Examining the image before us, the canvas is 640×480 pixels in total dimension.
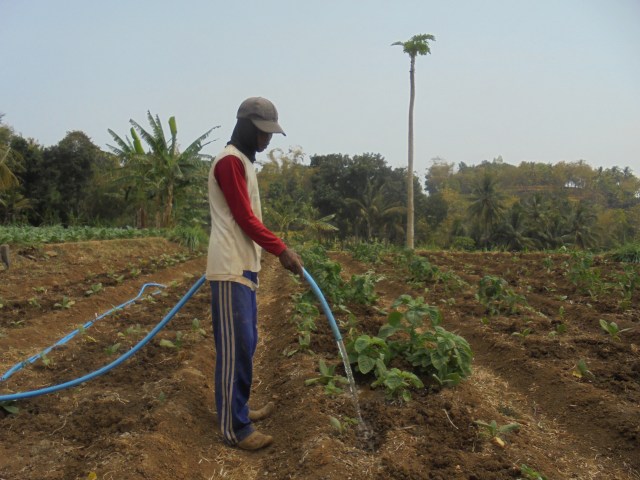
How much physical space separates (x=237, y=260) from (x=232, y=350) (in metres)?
0.54

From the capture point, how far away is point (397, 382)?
3.54 metres

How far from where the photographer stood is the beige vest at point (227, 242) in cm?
315

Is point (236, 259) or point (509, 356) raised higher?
point (236, 259)

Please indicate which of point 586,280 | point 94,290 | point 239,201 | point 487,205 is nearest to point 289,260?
point 239,201

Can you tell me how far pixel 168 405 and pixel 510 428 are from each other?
224 cm

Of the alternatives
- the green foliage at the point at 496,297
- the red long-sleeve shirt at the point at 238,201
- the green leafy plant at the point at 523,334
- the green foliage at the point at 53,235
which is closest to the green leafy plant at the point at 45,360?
the red long-sleeve shirt at the point at 238,201

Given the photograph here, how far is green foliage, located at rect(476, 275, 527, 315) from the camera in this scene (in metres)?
6.39

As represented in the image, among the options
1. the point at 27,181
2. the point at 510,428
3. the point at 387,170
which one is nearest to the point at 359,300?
the point at 510,428

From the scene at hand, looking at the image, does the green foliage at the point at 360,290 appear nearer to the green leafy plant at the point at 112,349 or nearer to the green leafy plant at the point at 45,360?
the green leafy plant at the point at 112,349

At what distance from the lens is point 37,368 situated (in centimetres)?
456

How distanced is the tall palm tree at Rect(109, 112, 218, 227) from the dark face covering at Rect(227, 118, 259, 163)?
1605cm

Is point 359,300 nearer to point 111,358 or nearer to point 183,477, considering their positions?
point 111,358

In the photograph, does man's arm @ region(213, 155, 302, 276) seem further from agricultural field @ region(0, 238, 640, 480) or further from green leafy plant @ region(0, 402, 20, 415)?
green leafy plant @ region(0, 402, 20, 415)

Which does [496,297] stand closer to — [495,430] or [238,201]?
[495,430]
